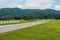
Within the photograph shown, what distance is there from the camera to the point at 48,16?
19538 centimetres
